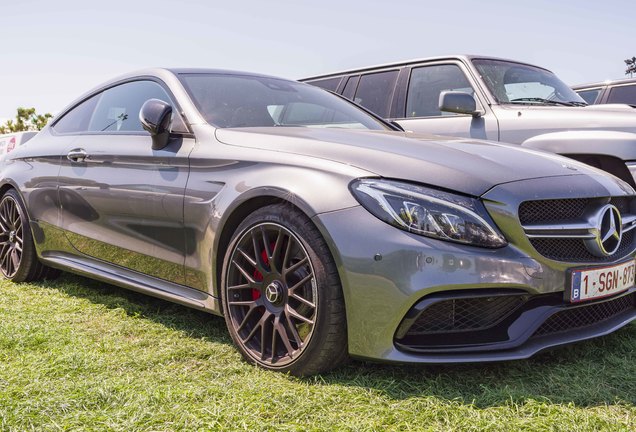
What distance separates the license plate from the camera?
108 inches

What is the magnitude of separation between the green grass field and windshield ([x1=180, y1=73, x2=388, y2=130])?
116 centimetres

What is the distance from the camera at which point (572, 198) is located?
2.89m

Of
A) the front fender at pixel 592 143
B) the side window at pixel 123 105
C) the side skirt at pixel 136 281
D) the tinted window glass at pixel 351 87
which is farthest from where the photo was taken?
the tinted window glass at pixel 351 87

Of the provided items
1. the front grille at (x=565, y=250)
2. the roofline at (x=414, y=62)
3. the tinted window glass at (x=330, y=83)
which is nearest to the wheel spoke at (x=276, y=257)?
the front grille at (x=565, y=250)

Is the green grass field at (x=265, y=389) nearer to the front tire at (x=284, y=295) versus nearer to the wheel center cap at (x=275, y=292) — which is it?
the front tire at (x=284, y=295)

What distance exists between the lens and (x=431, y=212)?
8.61 ft

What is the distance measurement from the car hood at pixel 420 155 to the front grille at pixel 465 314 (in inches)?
16.7

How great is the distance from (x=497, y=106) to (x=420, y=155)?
312cm

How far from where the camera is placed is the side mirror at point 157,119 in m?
3.53

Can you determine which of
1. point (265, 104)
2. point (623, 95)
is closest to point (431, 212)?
point (265, 104)

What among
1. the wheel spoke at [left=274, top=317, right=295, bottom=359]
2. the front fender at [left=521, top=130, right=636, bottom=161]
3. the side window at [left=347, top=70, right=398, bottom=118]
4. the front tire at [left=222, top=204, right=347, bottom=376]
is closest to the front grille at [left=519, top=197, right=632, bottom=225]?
the front tire at [left=222, top=204, right=347, bottom=376]

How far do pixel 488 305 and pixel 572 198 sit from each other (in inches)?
24.1

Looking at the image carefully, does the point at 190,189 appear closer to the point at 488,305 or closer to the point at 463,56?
the point at 488,305

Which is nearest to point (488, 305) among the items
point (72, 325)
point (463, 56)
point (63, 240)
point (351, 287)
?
point (351, 287)
